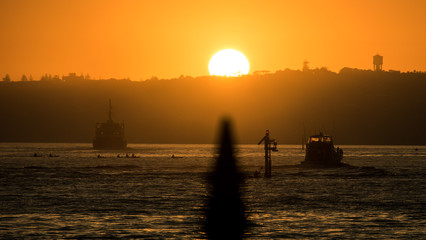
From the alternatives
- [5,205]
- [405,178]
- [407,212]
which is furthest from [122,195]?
[405,178]

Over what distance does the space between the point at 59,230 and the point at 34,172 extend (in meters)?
54.1

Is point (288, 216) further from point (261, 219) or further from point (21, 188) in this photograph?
point (21, 188)

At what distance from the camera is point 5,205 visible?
167 feet

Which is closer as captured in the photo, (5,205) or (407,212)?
(407,212)

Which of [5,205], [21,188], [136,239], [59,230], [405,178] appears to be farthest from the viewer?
[405,178]

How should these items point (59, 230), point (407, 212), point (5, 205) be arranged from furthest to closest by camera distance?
point (5, 205)
point (407, 212)
point (59, 230)

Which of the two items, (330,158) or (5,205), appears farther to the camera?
(330,158)

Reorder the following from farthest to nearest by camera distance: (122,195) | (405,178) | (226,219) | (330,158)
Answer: (330,158) → (405,178) → (122,195) → (226,219)

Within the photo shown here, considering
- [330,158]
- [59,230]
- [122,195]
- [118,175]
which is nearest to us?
[59,230]

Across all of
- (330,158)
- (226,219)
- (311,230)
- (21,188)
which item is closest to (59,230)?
(226,219)

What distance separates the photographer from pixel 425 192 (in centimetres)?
6112

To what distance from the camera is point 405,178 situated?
262ft

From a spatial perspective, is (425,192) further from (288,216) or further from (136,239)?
(136,239)

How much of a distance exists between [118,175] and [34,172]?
1198 centimetres
